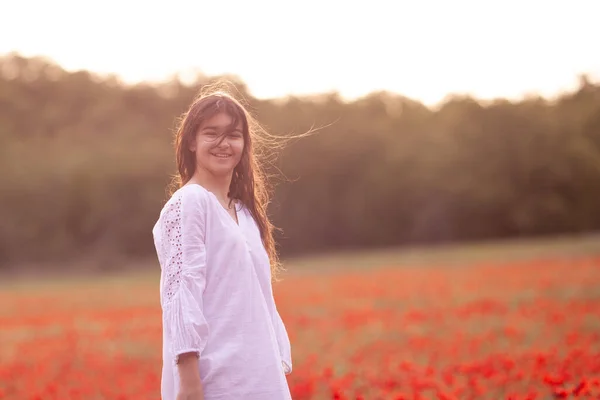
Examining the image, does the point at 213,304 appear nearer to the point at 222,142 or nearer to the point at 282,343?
the point at 282,343

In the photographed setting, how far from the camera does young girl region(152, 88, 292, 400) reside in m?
2.87

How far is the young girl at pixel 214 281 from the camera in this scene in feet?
9.40

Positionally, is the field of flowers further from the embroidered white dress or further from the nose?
the nose

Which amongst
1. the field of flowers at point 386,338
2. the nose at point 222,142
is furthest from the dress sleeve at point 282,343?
the field of flowers at point 386,338

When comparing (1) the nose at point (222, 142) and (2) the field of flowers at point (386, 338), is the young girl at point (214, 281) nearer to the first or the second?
(1) the nose at point (222, 142)

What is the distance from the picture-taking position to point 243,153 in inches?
134

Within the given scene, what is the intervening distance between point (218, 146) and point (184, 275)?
1.84 ft

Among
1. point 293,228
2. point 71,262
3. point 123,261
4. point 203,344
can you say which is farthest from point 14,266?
point 203,344

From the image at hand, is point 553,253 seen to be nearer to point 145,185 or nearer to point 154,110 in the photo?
point 145,185

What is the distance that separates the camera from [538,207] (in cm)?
3791

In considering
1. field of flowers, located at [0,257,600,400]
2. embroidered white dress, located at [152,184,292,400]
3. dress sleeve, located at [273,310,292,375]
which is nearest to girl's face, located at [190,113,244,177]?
embroidered white dress, located at [152,184,292,400]

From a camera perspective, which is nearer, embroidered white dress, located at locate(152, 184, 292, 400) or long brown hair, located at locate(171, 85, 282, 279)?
embroidered white dress, located at locate(152, 184, 292, 400)

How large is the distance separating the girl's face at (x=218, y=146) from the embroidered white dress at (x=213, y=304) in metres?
0.15

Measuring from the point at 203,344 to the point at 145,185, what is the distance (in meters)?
34.9
